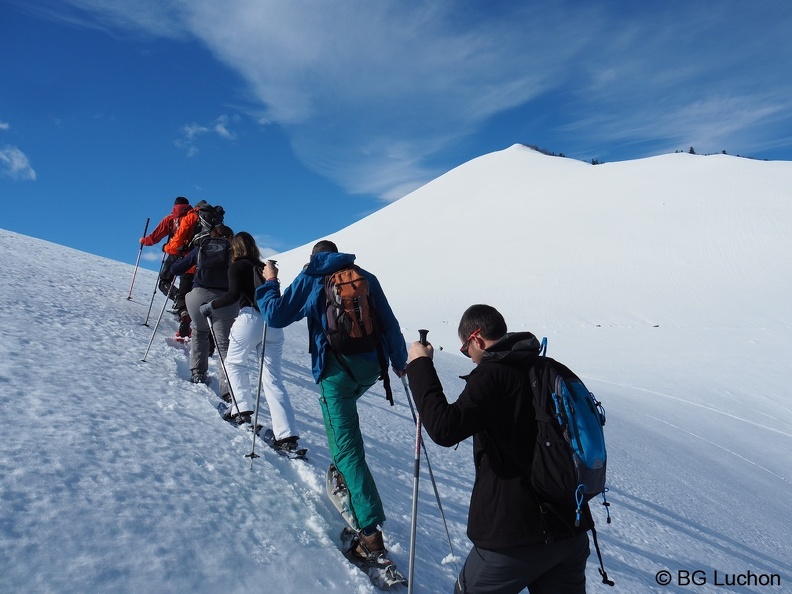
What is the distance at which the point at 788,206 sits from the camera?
3938cm

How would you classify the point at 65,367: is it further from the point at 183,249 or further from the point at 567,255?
the point at 567,255

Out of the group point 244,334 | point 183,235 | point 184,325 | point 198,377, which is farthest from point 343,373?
point 184,325

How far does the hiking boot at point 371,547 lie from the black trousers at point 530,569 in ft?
2.52

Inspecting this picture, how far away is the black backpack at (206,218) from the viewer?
5.96 meters

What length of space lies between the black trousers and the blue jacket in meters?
1.38

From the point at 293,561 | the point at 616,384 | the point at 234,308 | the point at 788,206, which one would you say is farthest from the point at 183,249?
the point at 788,206

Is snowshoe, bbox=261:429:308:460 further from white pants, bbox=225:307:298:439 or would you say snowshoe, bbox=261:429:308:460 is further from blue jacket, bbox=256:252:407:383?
blue jacket, bbox=256:252:407:383

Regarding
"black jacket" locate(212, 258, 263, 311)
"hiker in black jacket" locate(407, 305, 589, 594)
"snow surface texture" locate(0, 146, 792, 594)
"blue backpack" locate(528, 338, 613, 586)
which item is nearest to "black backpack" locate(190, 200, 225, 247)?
"snow surface texture" locate(0, 146, 792, 594)

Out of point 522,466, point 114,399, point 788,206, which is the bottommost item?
point 114,399

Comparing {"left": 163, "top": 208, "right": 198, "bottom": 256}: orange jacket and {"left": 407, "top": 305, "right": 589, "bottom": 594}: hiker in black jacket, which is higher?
{"left": 163, "top": 208, "right": 198, "bottom": 256}: orange jacket

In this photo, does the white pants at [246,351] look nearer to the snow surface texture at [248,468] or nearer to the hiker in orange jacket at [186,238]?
the snow surface texture at [248,468]

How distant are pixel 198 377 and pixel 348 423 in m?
2.62

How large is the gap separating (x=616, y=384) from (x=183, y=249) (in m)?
14.3

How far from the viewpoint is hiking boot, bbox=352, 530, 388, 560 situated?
3.16 meters
